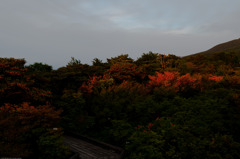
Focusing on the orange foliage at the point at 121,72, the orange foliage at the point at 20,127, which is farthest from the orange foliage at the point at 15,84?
the orange foliage at the point at 121,72

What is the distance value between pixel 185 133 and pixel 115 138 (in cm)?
323

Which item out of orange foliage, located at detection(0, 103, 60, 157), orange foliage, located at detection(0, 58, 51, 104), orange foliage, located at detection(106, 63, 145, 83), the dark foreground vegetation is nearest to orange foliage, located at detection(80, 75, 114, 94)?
the dark foreground vegetation

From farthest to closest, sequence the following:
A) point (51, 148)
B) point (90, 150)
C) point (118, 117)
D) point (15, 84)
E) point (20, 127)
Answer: point (118, 117) → point (15, 84) → point (90, 150) → point (20, 127) → point (51, 148)

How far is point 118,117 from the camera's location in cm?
877

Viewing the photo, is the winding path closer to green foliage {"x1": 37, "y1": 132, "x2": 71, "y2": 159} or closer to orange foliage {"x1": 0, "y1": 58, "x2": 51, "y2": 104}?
green foliage {"x1": 37, "y1": 132, "x2": 71, "y2": 159}

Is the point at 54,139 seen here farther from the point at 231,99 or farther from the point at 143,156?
the point at 231,99

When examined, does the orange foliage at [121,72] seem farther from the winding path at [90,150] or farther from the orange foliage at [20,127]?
the orange foliage at [20,127]

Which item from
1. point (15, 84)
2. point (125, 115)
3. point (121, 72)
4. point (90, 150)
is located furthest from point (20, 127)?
point (121, 72)

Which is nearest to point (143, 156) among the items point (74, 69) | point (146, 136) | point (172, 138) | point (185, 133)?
point (146, 136)

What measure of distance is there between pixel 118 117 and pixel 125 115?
1.62 feet

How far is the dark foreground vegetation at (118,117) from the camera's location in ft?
17.9

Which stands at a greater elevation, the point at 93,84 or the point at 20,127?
the point at 93,84

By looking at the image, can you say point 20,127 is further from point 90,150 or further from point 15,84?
point 90,150

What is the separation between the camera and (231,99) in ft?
26.8
